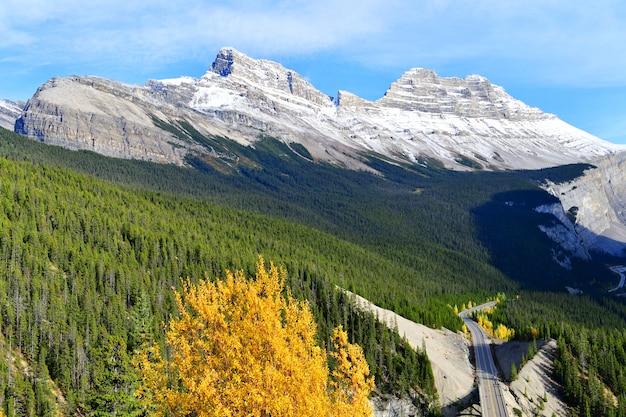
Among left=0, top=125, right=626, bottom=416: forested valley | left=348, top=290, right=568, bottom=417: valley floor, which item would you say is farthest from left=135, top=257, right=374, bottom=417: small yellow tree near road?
left=348, top=290, right=568, bottom=417: valley floor

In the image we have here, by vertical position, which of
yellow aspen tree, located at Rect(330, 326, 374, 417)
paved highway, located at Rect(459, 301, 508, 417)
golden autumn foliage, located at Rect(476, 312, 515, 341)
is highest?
yellow aspen tree, located at Rect(330, 326, 374, 417)

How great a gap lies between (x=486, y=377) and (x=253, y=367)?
9067 centimetres

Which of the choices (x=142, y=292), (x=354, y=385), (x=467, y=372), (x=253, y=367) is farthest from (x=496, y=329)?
(x=253, y=367)

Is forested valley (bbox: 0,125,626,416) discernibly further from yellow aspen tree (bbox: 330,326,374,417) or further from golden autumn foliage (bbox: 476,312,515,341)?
yellow aspen tree (bbox: 330,326,374,417)

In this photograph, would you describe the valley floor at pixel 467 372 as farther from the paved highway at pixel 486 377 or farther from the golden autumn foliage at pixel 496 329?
the golden autumn foliage at pixel 496 329

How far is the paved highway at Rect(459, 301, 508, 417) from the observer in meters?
75.9

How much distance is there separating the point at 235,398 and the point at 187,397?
2.20 metres

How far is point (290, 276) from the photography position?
128 metres

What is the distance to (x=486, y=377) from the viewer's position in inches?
3698

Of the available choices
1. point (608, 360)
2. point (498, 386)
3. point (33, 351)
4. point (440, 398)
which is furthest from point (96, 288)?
point (608, 360)

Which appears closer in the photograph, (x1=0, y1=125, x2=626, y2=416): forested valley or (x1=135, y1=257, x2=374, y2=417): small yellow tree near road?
(x1=135, y1=257, x2=374, y2=417): small yellow tree near road

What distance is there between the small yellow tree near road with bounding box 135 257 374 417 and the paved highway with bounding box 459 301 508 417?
6713 cm

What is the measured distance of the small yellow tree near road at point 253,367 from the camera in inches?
660

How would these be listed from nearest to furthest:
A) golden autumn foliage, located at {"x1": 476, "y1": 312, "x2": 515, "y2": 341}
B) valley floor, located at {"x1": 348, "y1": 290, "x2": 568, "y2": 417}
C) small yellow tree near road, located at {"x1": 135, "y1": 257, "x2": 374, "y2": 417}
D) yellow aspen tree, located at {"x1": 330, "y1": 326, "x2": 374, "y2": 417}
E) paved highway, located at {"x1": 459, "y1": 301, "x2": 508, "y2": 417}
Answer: small yellow tree near road, located at {"x1": 135, "y1": 257, "x2": 374, "y2": 417} < yellow aspen tree, located at {"x1": 330, "y1": 326, "x2": 374, "y2": 417} < paved highway, located at {"x1": 459, "y1": 301, "x2": 508, "y2": 417} < valley floor, located at {"x1": 348, "y1": 290, "x2": 568, "y2": 417} < golden autumn foliage, located at {"x1": 476, "y1": 312, "x2": 515, "y2": 341}
